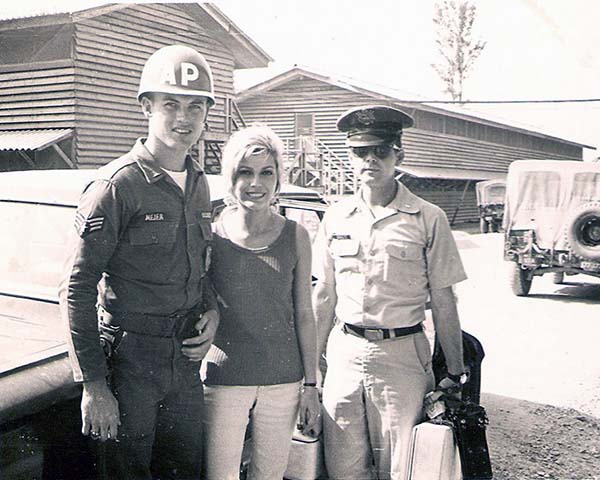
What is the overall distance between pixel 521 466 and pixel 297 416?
185 centimetres

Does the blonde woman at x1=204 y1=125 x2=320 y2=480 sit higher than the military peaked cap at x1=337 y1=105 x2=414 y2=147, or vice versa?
the military peaked cap at x1=337 y1=105 x2=414 y2=147

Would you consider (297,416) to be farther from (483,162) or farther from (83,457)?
(483,162)

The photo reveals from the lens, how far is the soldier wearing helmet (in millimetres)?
1514

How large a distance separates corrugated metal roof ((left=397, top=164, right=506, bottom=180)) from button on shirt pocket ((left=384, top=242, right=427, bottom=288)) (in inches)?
534

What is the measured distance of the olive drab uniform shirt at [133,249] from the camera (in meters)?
1.50

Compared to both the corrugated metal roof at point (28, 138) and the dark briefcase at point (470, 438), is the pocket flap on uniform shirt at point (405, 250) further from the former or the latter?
the corrugated metal roof at point (28, 138)

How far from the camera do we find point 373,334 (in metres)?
2.18

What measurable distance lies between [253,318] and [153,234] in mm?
415

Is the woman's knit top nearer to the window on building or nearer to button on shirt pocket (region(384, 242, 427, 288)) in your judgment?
button on shirt pocket (region(384, 242, 427, 288))

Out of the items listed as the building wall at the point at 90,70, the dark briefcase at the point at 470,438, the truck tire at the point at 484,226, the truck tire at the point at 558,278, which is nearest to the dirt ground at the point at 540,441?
the dark briefcase at the point at 470,438

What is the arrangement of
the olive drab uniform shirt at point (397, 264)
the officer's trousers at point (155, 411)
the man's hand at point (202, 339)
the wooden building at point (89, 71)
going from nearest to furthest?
1. the officer's trousers at point (155, 411)
2. the man's hand at point (202, 339)
3. the olive drab uniform shirt at point (397, 264)
4. the wooden building at point (89, 71)

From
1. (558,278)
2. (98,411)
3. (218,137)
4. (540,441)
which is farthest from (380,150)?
(218,137)

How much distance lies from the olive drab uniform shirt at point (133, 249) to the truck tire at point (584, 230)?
7.00m

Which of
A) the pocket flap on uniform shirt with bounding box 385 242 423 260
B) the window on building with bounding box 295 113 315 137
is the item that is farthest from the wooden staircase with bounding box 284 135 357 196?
the pocket flap on uniform shirt with bounding box 385 242 423 260
